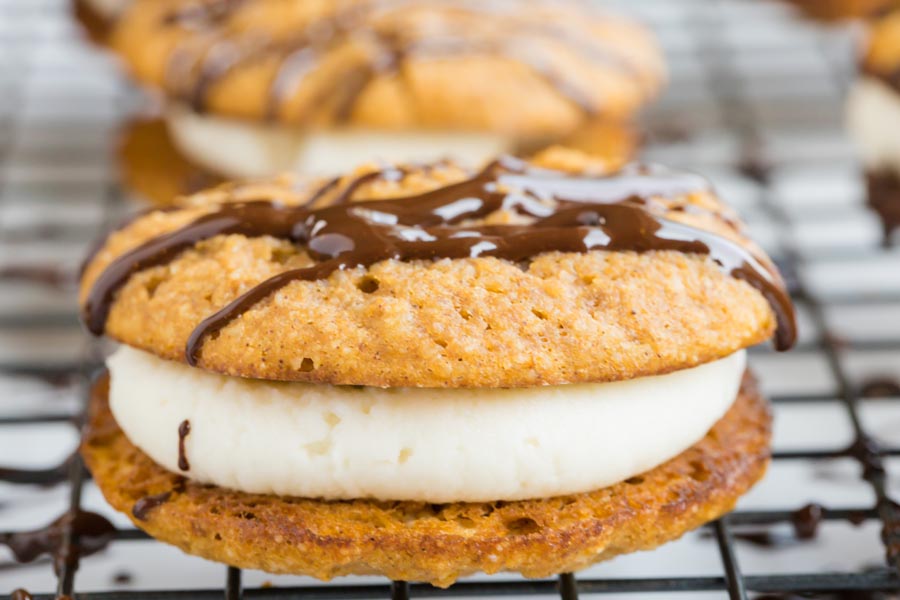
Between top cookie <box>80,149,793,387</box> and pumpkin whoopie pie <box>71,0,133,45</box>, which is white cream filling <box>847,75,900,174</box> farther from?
pumpkin whoopie pie <box>71,0,133,45</box>

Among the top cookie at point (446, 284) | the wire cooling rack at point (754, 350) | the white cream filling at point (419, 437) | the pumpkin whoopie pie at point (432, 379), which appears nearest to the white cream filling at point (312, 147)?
the wire cooling rack at point (754, 350)

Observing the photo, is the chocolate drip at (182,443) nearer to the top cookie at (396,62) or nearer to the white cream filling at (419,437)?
the white cream filling at (419,437)

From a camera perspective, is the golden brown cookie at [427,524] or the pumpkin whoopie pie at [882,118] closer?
the golden brown cookie at [427,524]

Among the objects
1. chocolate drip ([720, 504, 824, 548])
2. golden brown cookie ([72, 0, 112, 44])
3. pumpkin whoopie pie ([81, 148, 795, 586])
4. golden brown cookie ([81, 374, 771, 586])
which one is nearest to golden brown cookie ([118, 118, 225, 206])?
golden brown cookie ([72, 0, 112, 44])

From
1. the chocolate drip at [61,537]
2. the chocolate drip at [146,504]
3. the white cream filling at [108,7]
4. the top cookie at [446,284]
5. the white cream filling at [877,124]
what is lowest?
the chocolate drip at [61,537]

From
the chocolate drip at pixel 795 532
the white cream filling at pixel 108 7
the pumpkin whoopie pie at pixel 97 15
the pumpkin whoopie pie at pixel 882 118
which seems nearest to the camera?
the chocolate drip at pixel 795 532

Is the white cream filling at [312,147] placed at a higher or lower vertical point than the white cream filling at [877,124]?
lower

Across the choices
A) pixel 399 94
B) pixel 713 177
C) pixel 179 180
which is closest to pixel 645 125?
pixel 713 177
